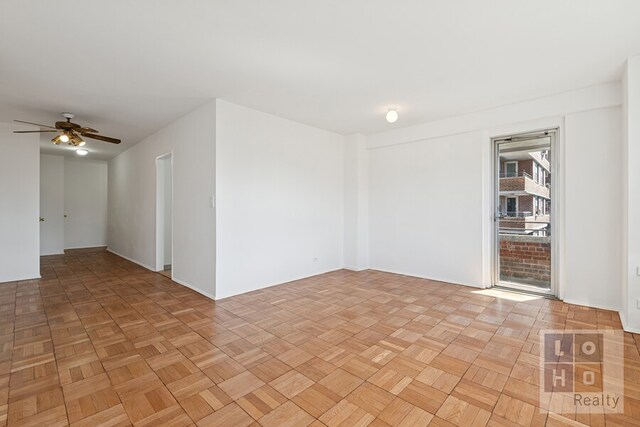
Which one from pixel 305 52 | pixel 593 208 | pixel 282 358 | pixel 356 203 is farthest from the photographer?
pixel 356 203

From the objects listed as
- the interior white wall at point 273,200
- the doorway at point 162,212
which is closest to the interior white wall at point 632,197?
the interior white wall at point 273,200

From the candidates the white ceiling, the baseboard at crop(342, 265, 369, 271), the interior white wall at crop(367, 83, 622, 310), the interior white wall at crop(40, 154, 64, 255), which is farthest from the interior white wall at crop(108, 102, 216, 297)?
the interior white wall at crop(367, 83, 622, 310)

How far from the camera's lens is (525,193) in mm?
3979

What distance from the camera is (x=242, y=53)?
8.45ft

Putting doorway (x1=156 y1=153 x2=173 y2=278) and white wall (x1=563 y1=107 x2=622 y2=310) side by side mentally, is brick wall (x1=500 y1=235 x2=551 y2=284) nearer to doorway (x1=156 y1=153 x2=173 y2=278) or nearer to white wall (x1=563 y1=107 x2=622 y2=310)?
white wall (x1=563 y1=107 x2=622 y2=310)

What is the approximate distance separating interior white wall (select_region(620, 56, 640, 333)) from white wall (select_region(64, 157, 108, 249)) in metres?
10.0

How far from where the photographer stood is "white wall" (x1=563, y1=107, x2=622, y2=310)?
3193 mm

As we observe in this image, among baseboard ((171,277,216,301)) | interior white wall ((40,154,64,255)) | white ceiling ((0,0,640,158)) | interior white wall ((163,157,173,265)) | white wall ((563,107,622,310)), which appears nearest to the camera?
white ceiling ((0,0,640,158))

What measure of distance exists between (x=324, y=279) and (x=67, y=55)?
392 centimetres

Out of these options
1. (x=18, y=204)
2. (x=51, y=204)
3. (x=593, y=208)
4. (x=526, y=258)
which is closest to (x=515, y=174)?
(x=593, y=208)

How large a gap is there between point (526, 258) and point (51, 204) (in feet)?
31.8

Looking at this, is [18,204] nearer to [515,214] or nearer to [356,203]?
[356,203]

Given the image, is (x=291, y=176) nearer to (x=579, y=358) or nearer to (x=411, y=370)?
(x=411, y=370)

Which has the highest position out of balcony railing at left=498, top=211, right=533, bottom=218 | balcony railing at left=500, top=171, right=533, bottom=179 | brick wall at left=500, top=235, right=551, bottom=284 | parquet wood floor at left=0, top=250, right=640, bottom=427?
balcony railing at left=500, top=171, right=533, bottom=179
